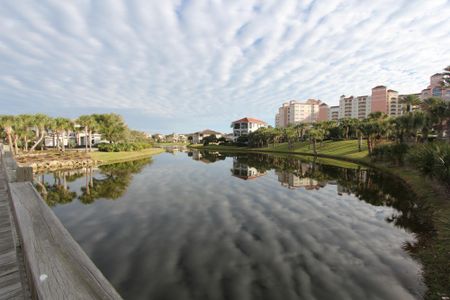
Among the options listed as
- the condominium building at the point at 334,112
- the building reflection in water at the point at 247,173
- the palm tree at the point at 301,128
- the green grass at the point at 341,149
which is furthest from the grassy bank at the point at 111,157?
the condominium building at the point at 334,112

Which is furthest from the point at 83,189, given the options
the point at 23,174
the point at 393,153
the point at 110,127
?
the point at 110,127

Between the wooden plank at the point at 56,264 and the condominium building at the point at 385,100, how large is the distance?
6168 inches

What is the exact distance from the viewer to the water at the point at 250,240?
25.9ft

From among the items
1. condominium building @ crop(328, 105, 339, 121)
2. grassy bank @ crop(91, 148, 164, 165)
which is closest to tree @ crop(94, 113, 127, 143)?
grassy bank @ crop(91, 148, 164, 165)

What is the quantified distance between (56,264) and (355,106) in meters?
165

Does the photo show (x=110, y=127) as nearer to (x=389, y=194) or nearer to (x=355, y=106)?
(x=389, y=194)

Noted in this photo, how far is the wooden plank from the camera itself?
6.05ft

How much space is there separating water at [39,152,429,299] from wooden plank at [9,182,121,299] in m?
5.59

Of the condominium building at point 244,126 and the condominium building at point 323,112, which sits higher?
the condominium building at point 323,112

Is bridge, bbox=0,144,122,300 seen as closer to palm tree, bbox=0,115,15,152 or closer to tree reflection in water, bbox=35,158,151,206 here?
tree reflection in water, bbox=35,158,151,206

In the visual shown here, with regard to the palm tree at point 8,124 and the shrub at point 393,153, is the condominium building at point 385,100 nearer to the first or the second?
the shrub at point 393,153

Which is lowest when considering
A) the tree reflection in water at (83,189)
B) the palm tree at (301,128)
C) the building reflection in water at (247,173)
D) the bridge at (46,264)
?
the building reflection in water at (247,173)

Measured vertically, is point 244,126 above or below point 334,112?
below

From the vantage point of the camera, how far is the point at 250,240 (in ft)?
37.5
